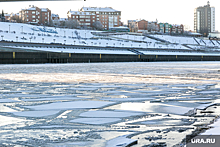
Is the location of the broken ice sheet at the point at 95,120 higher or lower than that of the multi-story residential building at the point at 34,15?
lower

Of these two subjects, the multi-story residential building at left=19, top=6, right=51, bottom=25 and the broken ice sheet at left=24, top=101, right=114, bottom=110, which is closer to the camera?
the broken ice sheet at left=24, top=101, right=114, bottom=110

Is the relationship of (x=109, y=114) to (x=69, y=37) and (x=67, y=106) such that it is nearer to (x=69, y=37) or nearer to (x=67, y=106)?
(x=67, y=106)

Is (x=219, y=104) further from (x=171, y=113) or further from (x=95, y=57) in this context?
(x=95, y=57)

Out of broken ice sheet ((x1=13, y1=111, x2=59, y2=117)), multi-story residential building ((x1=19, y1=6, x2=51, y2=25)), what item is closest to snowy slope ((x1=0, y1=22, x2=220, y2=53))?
multi-story residential building ((x1=19, y1=6, x2=51, y2=25))

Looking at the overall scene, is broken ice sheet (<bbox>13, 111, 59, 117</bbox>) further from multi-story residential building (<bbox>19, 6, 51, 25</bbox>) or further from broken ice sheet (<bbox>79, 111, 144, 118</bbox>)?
multi-story residential building (<bbox>19, 6, 51, 25</bbox>)

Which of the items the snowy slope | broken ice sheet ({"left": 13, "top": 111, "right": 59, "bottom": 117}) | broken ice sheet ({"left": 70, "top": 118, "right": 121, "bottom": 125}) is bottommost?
broken ice sheet ({"left": 13, "top": 111, "right": 59, "bottom": 117})

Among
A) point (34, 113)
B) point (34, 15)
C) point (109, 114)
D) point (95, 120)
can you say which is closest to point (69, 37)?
point (34, 15)

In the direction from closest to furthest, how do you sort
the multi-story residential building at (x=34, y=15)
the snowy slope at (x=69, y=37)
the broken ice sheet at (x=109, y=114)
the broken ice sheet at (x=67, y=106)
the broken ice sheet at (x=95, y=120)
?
the broken ice sheet at (x=95, y=120), the broken ice sheet at (x=109, y=114), the broken ice sheet at (x=67, y=106), the snowy slope at (x=69, y=37), the multi-story residential building at (x=34, y=15)

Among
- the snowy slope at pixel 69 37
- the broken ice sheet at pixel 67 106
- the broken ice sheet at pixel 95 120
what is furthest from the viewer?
the snowy slope at pixel 69 37

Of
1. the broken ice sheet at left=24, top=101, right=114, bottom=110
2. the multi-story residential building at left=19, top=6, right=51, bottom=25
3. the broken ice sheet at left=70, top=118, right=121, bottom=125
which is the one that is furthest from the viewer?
the multi-story residential building at left=19, top=6, right=51, bottom=25

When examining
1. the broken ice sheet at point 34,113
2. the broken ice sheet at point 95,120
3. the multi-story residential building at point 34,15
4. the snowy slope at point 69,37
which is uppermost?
the multi-story residential building at point 34,15

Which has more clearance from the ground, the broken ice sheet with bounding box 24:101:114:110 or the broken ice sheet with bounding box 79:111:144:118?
the broken ice sheet with bounding box 79:111:144:118

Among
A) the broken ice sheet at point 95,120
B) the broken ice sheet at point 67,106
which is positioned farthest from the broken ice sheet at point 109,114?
the broken ice sheet at point 67,106

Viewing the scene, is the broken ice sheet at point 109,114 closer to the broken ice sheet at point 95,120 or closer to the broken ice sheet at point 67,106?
the broken ice sheet at point 95,120
